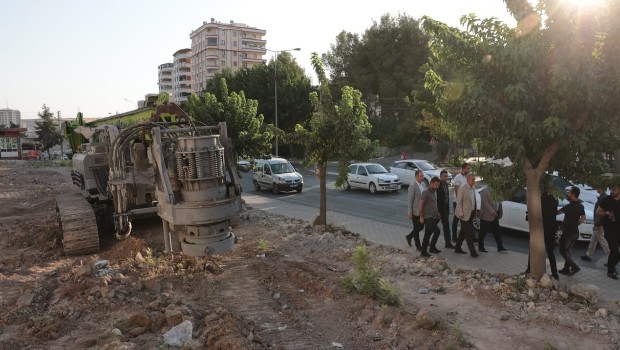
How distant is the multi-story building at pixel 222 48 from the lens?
4166 inches

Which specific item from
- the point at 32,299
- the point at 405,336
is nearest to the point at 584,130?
the point at 405,336

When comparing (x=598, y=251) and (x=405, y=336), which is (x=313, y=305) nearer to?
(x=405, y=336)

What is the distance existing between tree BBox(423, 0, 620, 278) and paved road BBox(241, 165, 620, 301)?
1.84 metres

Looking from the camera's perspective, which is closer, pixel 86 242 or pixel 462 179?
pixel 86 242

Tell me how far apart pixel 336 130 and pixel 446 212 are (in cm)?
326

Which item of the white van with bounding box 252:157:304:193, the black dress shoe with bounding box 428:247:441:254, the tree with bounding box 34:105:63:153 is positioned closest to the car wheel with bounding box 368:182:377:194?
the white van with bounding box 252:157:304:193

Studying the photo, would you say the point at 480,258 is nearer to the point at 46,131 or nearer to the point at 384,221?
the point at 384,221

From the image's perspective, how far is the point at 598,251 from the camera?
33.4ft

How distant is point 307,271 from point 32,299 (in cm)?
425

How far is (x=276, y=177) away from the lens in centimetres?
2256

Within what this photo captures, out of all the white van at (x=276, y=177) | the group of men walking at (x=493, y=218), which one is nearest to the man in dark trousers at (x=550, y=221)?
the group of men walking at (x=493, y=218)

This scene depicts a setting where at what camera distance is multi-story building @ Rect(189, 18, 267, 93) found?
105812 millimetres

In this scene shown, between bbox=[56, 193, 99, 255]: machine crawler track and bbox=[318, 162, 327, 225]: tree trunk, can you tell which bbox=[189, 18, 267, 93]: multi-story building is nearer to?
bbox=[318, 162, 327, 225]: tree trunk

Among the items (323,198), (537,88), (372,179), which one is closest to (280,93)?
(372,179)
